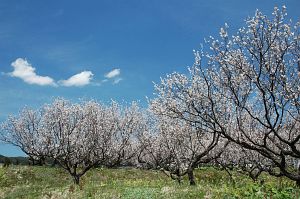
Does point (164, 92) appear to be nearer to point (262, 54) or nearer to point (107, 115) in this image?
point (262, 54)

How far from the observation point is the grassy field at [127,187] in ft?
45.0

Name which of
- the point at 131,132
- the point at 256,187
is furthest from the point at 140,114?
the point at 256,187

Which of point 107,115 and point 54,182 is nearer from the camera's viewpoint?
point 54,182

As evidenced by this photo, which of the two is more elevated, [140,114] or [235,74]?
[140,114]

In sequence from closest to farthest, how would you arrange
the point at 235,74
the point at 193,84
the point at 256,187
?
→ the point at 256,187 → the point at 235,74 → the point at 193,84

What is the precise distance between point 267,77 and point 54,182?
29.1m

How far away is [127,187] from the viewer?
20.3 metres

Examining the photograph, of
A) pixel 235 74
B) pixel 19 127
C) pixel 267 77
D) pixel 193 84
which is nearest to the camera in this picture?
pixel 267 77

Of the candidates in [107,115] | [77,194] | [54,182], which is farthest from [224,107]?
[107,115]

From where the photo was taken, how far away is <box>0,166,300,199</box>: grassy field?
13.7m

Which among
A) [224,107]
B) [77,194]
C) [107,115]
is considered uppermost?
[107,115]

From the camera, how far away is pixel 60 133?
38375mm

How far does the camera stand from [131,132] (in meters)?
49.7

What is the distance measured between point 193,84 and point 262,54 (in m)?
5.41
